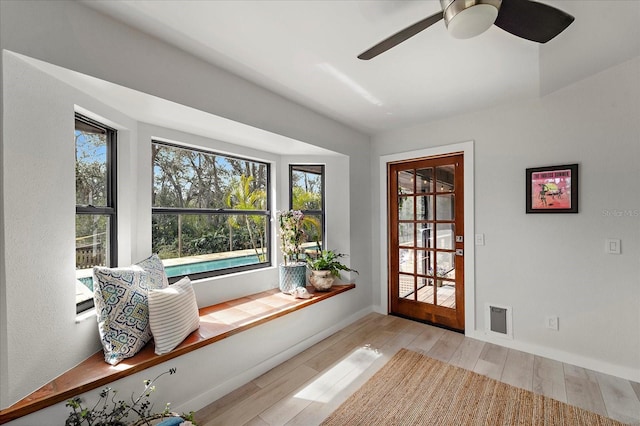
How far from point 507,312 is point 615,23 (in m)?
2.35

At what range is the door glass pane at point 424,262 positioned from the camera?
3205 mm

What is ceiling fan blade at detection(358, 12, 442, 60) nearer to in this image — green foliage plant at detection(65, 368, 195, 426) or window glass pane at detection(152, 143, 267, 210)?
window glass pane at detection(152, 143, 267, 210)

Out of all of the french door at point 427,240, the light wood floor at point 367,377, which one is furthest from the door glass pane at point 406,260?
the light wood floor at point 367,377

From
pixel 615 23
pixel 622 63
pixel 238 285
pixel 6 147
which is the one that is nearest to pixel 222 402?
pixel 238 285

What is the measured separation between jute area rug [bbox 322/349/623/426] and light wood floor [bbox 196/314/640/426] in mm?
101

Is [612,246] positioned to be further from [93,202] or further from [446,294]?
[93,202]

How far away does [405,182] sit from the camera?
11.1 feet

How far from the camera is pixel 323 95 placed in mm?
2404

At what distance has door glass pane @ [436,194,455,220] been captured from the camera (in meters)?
3.04

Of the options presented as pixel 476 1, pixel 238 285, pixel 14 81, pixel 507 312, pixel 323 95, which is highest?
pixel 323 95

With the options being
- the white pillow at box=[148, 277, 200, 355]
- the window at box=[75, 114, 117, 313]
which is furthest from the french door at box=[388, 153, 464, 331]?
the window at box=[75, 114, 117, 313]

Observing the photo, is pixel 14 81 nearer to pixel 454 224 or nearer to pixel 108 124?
pixel 108 124

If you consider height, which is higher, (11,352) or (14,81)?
(14,81)

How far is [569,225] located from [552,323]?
89 cm
